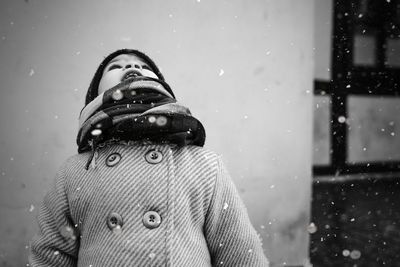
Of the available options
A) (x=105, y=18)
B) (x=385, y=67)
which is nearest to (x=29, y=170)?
(x=105, y=18)

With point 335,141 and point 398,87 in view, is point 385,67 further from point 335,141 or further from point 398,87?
point 335,141

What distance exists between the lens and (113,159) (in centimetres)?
146

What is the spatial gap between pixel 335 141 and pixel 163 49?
1656mm

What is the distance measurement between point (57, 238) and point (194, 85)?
123cm

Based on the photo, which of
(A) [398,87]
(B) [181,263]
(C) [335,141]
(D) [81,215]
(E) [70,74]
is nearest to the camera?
(B) [181,263]

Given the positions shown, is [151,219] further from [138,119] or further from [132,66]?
[132,66]

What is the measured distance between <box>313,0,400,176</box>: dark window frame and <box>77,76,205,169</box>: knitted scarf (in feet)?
5.94

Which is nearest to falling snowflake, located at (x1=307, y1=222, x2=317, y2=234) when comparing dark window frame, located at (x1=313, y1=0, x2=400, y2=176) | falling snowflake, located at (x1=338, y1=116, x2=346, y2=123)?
dark window frame, located at (x1=313, y1=0, x2=400, y2=176)

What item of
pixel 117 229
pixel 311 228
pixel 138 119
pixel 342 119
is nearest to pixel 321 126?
pixel 342 119

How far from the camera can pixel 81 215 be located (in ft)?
4.71

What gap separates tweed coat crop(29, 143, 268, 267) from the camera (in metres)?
1.34

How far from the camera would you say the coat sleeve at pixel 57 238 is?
1473 millimetres

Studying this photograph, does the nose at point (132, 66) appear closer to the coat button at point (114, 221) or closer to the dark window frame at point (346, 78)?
the coat button at point (114, 221)

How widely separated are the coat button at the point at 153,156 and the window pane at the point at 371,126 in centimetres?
231
